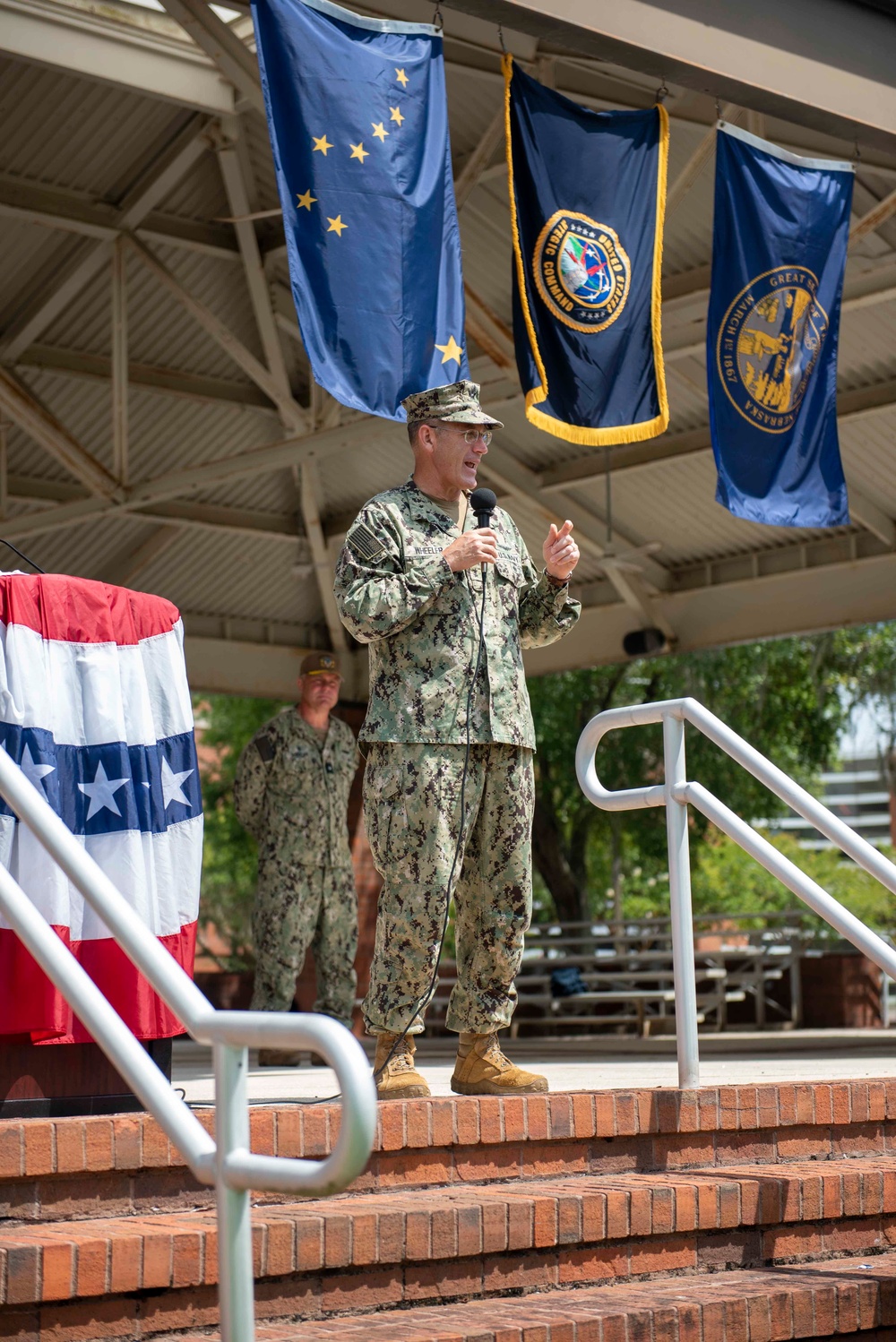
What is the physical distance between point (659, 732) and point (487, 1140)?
1960cm

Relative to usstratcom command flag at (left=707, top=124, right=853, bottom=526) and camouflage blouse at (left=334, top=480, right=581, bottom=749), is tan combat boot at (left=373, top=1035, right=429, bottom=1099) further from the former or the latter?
usstratcom command flag at (left=707, top=124, right=853, bottom=526)

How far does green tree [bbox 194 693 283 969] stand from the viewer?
29.4m

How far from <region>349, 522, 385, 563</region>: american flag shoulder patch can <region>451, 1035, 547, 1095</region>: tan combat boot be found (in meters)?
1.34

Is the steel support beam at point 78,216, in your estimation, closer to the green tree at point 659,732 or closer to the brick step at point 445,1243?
the brick step at point 445,1243

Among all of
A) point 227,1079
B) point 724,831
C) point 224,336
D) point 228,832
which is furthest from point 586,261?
point 228,832

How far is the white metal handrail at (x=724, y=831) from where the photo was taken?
419 cm

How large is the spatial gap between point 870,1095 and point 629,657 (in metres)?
9.85

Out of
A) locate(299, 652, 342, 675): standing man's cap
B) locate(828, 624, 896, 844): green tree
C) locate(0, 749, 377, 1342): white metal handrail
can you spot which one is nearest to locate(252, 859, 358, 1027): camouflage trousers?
locate(299, 652, 342, 675): standing man's cap

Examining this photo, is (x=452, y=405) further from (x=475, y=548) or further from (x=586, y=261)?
(x=586, y=261)

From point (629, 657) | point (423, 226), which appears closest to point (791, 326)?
point (423, 226)

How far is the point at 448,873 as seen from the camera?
4242mm

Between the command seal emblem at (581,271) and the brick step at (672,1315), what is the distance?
4383 mm

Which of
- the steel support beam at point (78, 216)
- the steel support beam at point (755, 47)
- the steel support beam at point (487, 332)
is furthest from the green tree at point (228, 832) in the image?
the steel support beam at point (755, 47)

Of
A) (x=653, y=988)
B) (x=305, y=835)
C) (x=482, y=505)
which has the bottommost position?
(x=653, y=988)
